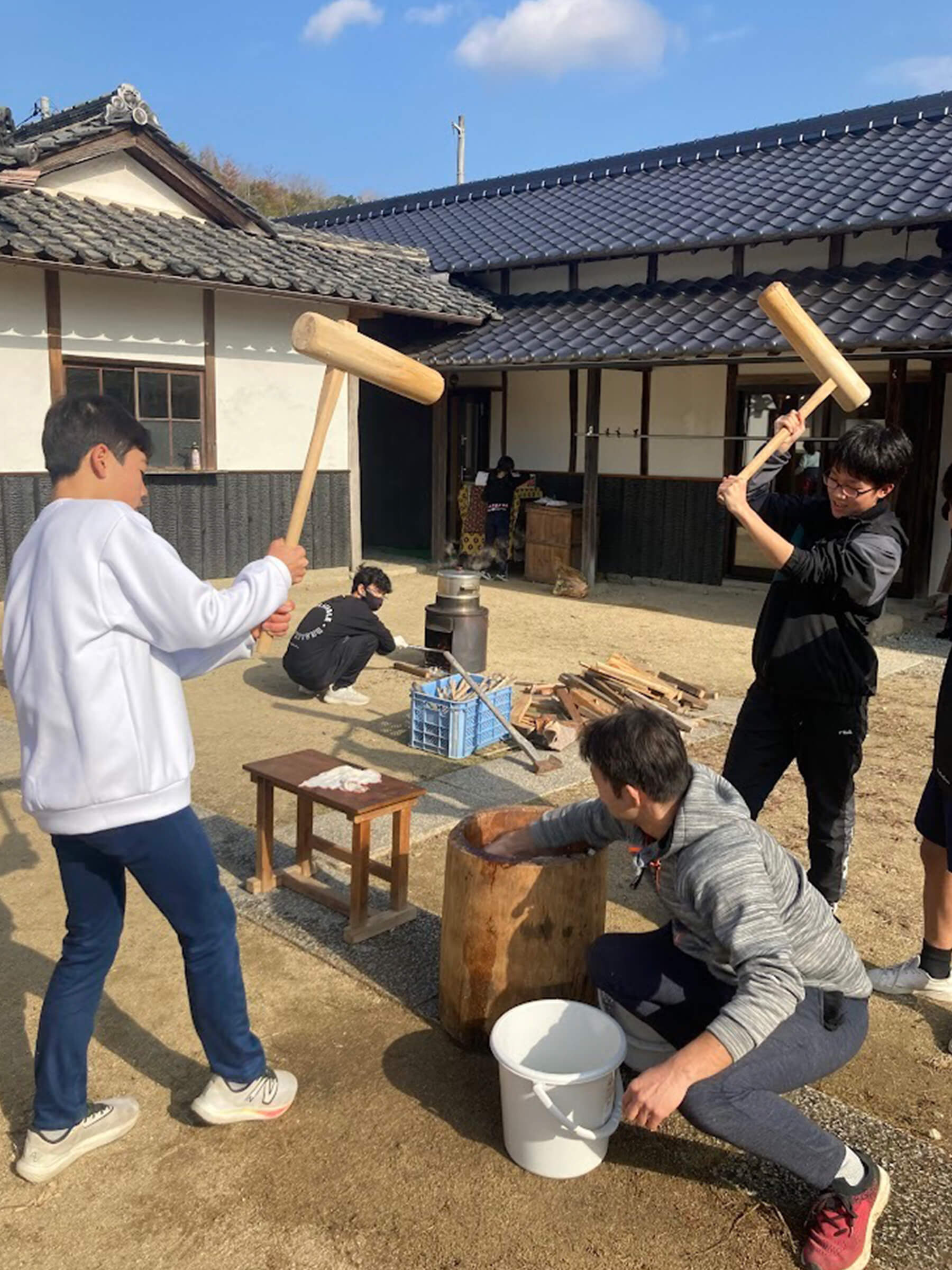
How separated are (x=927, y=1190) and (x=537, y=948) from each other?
114 centimetres

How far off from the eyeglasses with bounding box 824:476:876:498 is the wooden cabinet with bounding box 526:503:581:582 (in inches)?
361

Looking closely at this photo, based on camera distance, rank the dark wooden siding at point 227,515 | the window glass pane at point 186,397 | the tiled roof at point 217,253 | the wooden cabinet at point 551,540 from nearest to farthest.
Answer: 1. the tiled roof at point 217,253
2. the dark wooden siding at point 227,515
3. the window glass pane at point 186,397
4. the wooden cabinet at point 551,540

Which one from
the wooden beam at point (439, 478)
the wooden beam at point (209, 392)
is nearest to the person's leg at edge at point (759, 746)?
the wooden beam at point (209, 392)

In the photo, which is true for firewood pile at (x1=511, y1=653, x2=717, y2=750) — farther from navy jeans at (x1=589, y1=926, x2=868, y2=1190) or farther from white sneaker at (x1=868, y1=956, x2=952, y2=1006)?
navy jeans at (x1=589, y1=926, x2=868, y2=1190)

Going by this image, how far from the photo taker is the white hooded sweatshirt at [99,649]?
2316 mm

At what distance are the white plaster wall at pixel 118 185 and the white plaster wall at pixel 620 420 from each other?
5.37 m

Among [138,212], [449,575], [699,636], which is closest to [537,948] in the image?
[449,575]

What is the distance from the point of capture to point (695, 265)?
12.5m

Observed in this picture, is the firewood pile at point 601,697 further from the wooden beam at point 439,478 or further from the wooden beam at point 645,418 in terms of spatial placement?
the wooden beam at point 439,478

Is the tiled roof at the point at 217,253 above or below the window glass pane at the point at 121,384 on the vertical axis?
above

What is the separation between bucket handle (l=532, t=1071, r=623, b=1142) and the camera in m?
2.40

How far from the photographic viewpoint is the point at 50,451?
2434 millimetres

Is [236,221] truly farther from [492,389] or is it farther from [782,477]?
[782,477]

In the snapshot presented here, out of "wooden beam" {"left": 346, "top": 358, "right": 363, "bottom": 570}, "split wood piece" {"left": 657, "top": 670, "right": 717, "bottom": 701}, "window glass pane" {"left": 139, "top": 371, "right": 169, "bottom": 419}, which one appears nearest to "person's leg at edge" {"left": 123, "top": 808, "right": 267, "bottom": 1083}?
"split wood piece" {"left": 657, "top": 670, "right": 717, "bottom": 701}
